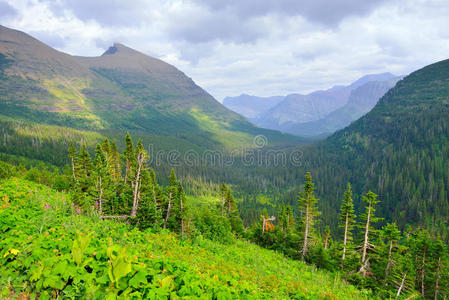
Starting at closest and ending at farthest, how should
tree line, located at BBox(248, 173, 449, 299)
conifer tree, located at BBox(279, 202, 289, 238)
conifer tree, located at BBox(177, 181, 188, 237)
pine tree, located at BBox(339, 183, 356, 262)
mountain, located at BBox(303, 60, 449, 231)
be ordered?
tree line, located at BBox(248, 173, 449, 299), conifer tree, located at BBox(177, 181, 188, 237), pine tree, located at BBox(339, 183, 356, 262), conifer tree, located at BBox(279, 202, 289, 238), mountain, located at BBox(303, 60, 449, 231)

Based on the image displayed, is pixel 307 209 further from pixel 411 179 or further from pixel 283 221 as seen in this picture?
pixel 411 179

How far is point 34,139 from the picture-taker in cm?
18675

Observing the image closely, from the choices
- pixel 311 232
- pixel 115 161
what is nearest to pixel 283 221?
pixel 311 232

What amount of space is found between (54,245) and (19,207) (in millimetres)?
7434

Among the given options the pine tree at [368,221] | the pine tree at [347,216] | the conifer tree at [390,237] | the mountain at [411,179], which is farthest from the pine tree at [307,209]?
the mountain at [411,179]

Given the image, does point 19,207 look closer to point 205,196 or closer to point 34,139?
point 205,196

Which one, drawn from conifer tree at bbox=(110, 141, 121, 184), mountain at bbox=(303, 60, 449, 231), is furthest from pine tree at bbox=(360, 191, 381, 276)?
mountain at bbox=(303, 60, 449, 231)

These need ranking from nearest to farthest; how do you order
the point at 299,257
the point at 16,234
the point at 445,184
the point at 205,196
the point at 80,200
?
the point at 16,234, the point at 80,200, the point at 299,257, the point at 445,184, the point at 205,196

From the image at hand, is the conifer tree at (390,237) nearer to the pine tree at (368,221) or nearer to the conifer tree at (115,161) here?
the pine tree at (368,221)

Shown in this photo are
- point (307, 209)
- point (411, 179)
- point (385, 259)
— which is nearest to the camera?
point (385, 259)

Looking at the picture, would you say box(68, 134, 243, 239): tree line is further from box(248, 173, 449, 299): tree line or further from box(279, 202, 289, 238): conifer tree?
box(279, 202, 289, 238): conifer tree

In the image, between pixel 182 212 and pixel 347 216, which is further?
pixel 347 216

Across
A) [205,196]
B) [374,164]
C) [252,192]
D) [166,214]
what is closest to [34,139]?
[205,196]

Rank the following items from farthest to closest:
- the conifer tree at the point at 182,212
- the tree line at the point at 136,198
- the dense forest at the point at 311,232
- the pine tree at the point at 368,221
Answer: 1. the conifer tree at the point at 182,212
2. the pine tree at the point at 368,221
3. the tree line at the point at 136,198
4. the dense forest at the point at 311,232
